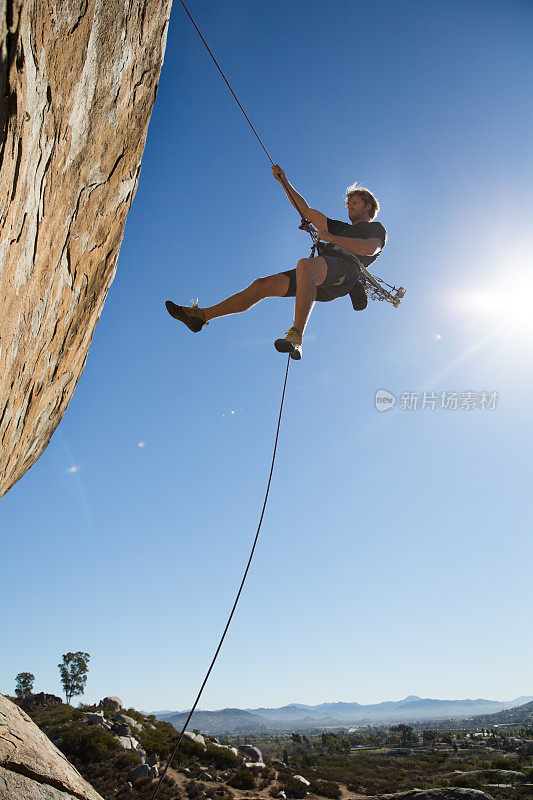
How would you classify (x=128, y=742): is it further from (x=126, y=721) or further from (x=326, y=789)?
(x=326, y=789)

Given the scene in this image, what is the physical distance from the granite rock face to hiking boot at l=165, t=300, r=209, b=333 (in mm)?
638

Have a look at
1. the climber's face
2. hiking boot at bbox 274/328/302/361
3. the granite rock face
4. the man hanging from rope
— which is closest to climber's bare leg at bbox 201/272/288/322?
the man hanging from rope

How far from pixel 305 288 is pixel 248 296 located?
57 cm

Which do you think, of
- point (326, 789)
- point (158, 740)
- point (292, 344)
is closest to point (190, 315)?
point (292, 344)

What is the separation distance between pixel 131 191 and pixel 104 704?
5085cm

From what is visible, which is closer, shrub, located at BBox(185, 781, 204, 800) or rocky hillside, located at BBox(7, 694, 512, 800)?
shrub, located at BBox(185, 781, 204, 800)

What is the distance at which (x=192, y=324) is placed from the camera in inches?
161

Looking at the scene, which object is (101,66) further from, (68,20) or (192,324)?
(192,324)

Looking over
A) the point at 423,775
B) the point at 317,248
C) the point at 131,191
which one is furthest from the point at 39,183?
the point at 423,775

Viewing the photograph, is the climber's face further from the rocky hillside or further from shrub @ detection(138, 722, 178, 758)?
shrub @ detection(138, 722, 178, 758)

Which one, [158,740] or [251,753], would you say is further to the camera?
[251,753]

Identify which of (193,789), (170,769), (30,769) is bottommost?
(170,769)

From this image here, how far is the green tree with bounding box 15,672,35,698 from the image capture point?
47938 mm

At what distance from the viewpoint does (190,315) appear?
13.3ft
